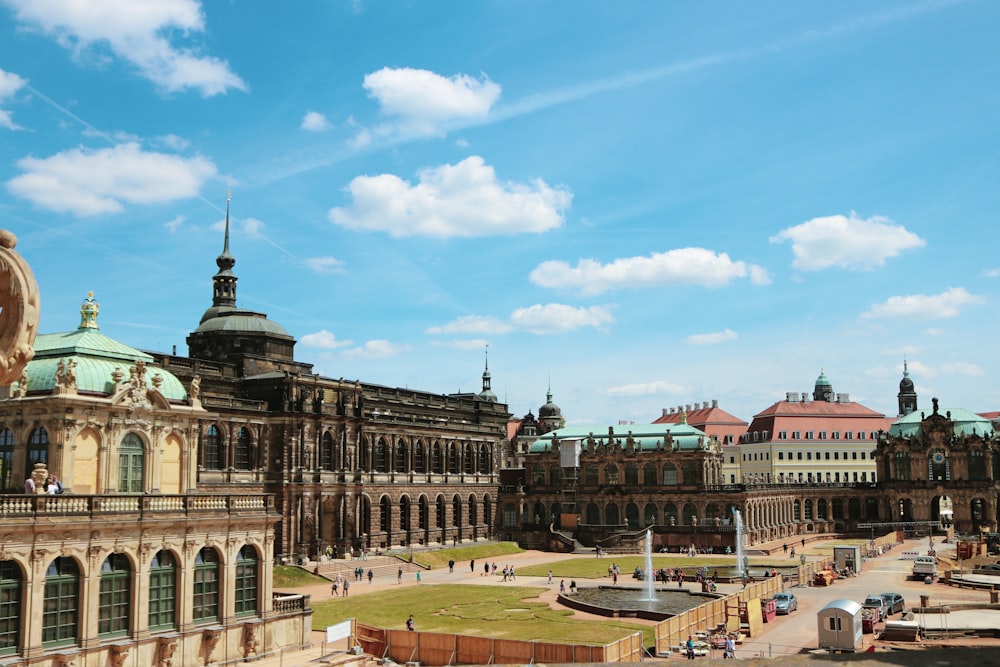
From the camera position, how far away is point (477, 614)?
60.5m

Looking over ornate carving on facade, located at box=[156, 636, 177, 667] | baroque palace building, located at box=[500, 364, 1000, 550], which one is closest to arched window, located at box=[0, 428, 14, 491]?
ornate carving on facade, located at box=[156, 636, 177, 667]

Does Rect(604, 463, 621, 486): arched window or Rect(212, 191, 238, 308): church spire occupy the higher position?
Rect(212, 191, 238, 308): church spire

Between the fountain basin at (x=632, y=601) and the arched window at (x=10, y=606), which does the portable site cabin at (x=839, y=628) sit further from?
the arched window at (x=10, y=606)

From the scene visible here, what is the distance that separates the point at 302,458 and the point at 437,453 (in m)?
23.4

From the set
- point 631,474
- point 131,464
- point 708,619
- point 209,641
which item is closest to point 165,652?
point 209,641

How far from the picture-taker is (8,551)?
112ft

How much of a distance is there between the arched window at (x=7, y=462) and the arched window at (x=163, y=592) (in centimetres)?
993

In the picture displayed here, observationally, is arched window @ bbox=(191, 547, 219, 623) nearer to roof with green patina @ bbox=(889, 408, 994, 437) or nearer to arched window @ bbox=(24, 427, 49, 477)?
arched window @ bbox=(24, 427, 49, 477)

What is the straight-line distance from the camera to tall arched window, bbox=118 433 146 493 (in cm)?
4512

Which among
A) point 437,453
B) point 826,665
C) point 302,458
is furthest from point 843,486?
point 826,665

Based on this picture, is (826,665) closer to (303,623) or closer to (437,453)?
(303,623)

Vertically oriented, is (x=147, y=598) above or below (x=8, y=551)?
below

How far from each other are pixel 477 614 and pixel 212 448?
33.5m

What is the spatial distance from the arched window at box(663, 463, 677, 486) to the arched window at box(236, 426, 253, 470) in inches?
2212
